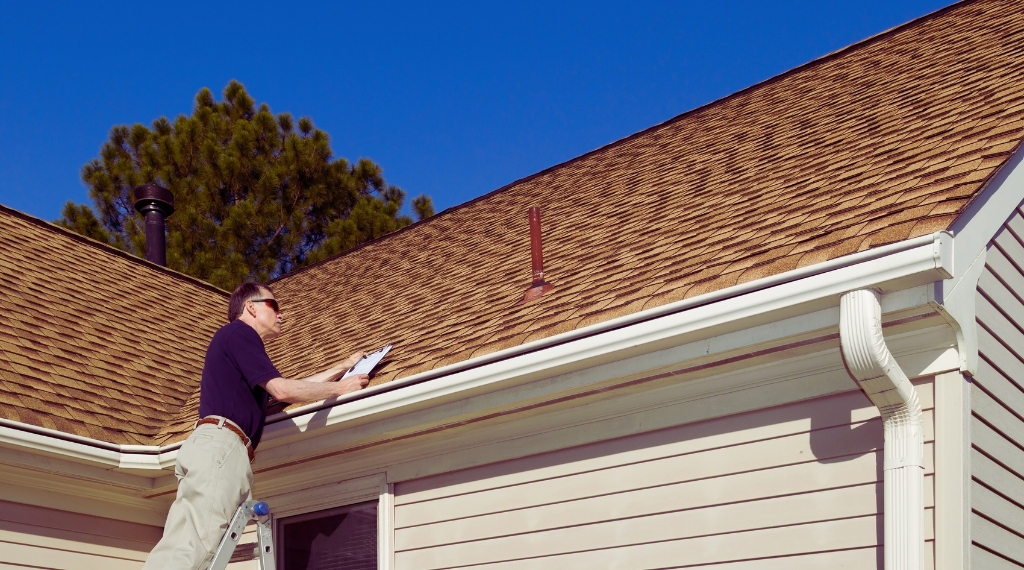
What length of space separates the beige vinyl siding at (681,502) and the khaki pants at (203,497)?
137 cm

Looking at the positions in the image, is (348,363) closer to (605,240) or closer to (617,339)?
(605,240)

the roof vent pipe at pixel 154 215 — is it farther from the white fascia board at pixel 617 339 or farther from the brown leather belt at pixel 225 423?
the brown leather belt at pixel 225 423

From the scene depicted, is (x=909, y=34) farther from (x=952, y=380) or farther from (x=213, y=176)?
(x=213, y=176)

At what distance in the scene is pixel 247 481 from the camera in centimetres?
498

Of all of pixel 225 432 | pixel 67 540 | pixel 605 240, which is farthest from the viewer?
pixel 605 240

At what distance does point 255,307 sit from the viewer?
18.3ft

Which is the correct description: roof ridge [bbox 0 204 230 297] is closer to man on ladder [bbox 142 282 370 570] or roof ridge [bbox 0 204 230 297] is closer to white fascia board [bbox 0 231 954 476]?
white fascia board [bbox 0 231 954 476]

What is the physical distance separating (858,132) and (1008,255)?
6.85 feet

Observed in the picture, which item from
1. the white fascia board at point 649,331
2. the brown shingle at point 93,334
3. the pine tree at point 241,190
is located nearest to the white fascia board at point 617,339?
the white fascia board at point 649,331

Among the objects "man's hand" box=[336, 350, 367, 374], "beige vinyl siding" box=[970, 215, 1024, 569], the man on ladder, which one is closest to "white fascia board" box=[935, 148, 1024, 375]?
"beige vinyl siding" box=[970, 215, 1024, 569]

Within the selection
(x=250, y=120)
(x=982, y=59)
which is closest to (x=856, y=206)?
(x=982, y=59)

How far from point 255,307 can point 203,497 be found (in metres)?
1.20

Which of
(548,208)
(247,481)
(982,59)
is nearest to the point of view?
(247,481)

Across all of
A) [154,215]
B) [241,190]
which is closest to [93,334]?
[154,215]
